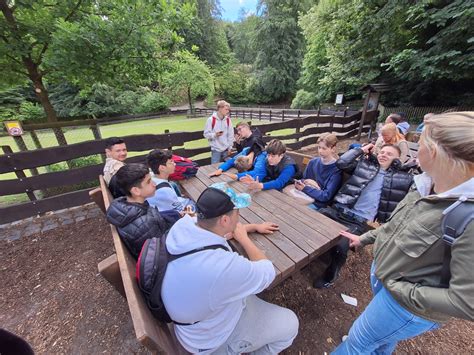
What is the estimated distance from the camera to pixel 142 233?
5.47ft

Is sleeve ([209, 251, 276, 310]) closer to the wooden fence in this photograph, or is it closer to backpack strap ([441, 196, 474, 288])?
backpack strap ([441, 196, 474, 288])

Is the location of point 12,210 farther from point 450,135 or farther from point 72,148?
point 450,135

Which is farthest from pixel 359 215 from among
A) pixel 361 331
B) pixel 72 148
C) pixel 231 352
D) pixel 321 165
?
pixel 72 148

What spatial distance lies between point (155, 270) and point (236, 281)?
0.45 meters

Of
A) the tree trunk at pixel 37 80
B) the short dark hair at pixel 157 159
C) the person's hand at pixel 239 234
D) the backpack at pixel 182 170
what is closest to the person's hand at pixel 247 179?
the backpack at pixel 182 170

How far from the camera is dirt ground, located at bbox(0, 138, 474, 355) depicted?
1941mm

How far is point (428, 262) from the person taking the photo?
108 cm

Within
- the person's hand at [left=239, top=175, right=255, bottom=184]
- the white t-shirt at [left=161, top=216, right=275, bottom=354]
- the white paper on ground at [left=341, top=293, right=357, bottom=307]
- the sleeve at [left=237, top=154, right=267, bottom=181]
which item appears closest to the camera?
the white t-shirt at [left=161, top=216, right=275, bottom=354]

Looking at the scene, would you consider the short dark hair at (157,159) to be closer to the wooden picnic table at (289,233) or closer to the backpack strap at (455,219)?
the wooden picnic table at (289,233)

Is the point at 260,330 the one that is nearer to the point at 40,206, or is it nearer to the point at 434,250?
the point at 434,250

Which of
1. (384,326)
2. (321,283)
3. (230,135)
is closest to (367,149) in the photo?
(321,283)

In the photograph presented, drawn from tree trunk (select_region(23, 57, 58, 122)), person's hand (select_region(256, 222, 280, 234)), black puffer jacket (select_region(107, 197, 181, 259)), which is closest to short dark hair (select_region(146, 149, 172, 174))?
black puffer jacket (select_region(107, 197, 181, 259))

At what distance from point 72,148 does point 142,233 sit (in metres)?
3.27

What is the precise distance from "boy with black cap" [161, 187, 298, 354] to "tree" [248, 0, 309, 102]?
33.3 metres
